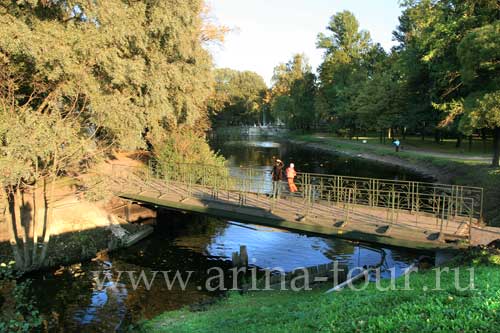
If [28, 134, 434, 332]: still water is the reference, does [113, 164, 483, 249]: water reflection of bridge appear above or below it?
above

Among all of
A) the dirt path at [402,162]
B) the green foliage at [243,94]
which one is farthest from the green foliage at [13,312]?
the green foliage at [243,94]

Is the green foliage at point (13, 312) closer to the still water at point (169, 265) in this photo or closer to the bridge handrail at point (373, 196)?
the still water at point (169, 265)

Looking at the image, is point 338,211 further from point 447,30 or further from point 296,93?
point 296,93

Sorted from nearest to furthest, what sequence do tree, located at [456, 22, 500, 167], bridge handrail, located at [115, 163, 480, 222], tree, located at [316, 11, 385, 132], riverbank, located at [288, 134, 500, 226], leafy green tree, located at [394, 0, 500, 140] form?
bridge handrail, located at [115, 163, 480, 222]
tree, located at [456, 22, 500, 167]
riverbank, located at [288, 134, 500, 226]
leafy green tree, located at [394, 0, 500, 140]
tree, located at [316, 11, 385, 132]

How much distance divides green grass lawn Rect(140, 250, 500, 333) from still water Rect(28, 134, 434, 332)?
2068 mm

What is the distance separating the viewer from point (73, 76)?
1463cm

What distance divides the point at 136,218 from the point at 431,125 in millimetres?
41696

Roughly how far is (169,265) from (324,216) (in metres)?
6.69

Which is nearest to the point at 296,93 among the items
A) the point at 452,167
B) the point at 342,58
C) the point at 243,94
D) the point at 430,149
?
the point at 342,58

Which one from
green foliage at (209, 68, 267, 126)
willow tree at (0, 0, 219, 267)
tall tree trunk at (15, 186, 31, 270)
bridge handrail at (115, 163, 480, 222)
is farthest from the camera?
green foliage at (209, 68, 267, 126)

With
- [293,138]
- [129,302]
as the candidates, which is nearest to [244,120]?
[293,138]

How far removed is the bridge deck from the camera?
13281 millimetres

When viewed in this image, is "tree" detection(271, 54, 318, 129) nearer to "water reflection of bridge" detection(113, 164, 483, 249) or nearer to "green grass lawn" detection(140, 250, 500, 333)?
"water reflection of bridge" detection(113, 164, 483, 249)

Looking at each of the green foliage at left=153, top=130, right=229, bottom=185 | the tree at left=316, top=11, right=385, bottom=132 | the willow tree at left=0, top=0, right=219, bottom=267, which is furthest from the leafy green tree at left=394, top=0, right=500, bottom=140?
the tree at left=316, top=11, right=385, bottom=132
